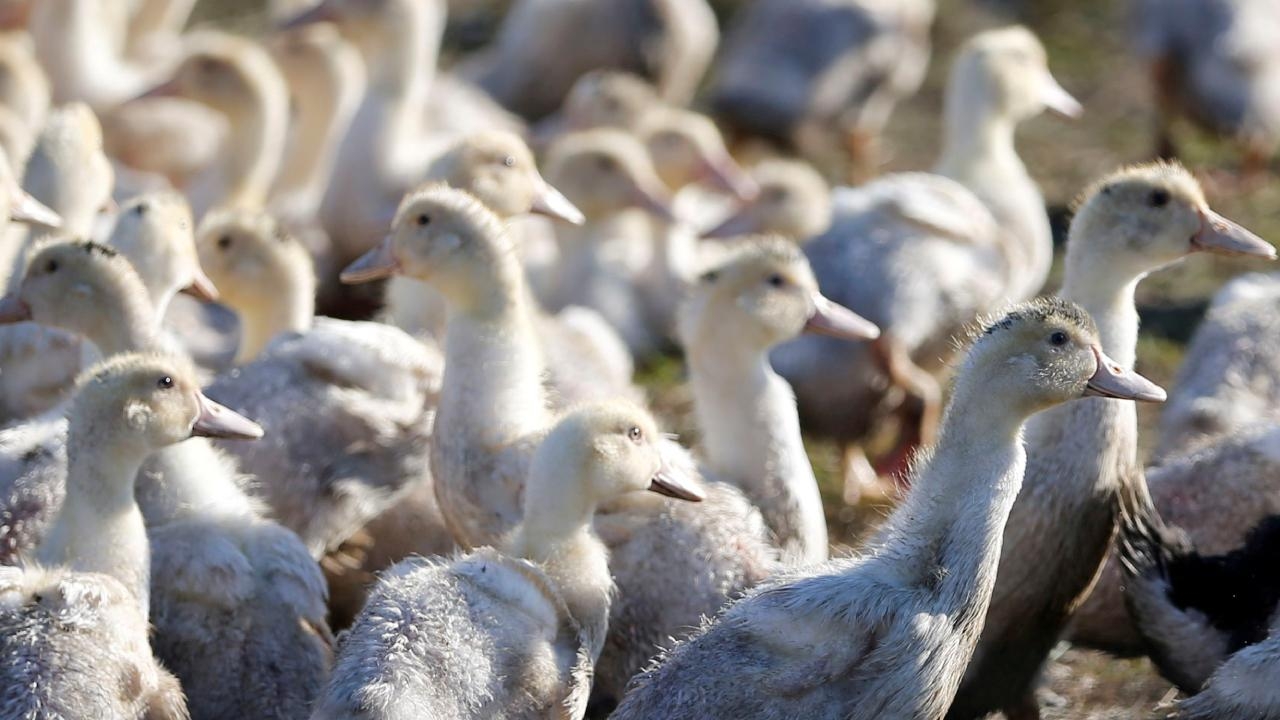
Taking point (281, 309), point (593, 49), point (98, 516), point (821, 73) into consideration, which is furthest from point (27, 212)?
point (593, 49)

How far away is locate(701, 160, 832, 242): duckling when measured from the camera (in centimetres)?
755

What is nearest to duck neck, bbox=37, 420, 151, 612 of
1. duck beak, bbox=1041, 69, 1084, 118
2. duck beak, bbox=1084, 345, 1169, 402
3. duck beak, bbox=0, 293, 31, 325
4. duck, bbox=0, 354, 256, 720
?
duck, bbox=0, 354, 256, 720

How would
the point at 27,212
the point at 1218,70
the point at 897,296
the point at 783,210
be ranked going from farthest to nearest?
the point at 1218,70
the point at 783,210
the point at 897,296
the point at 27,212

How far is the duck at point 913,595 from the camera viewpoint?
4.10 meters

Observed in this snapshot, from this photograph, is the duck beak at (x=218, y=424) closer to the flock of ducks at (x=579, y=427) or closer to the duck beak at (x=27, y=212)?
the flock of ducks at (x=579, y=427)

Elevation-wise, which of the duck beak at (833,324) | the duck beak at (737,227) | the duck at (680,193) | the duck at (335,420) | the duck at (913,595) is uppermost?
the duck at (913,595)

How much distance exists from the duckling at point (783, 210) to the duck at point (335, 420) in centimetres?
212

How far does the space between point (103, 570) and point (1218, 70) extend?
21.2 feet

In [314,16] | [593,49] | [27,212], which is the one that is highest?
[27,212]

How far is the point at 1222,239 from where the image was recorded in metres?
5.31

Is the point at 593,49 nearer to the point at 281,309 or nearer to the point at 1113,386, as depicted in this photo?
the point at 281,309

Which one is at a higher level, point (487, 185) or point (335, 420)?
point (487, 185)

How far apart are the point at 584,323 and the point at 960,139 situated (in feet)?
6.58

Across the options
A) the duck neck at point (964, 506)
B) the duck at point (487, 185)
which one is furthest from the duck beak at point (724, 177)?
the duck neck at point (964, 506)
